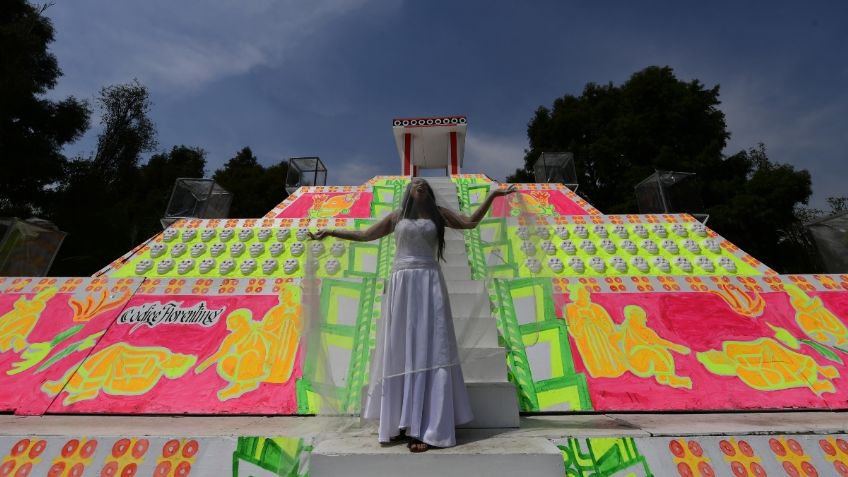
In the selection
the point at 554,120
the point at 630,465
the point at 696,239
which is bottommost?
the point at 630,465

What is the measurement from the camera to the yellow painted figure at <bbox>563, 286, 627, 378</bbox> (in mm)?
3699

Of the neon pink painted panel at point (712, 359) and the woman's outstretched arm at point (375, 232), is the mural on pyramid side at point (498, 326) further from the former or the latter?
the woman's outstretched arm at point (375, 232)

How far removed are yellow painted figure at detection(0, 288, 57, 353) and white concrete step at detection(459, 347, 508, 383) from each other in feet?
14.2

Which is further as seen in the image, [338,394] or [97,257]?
[97,257]

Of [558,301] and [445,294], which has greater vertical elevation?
[558,301]

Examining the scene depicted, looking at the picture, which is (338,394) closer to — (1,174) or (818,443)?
(818,443)

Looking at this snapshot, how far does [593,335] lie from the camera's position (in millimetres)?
4023

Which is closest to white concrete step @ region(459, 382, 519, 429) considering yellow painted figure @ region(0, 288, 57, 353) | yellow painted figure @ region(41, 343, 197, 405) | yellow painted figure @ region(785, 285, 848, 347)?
yellow painted figure @ region(41, 343, 197, 405)

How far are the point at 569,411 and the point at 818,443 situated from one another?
56.5 inches

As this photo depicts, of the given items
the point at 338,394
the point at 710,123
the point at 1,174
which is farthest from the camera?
the point at 710,123

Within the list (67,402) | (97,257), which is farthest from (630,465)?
(97,257)

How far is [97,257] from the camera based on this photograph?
14141 millimetres

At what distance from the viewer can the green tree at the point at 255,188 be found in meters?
24.7

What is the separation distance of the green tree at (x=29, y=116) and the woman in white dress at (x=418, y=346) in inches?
639
